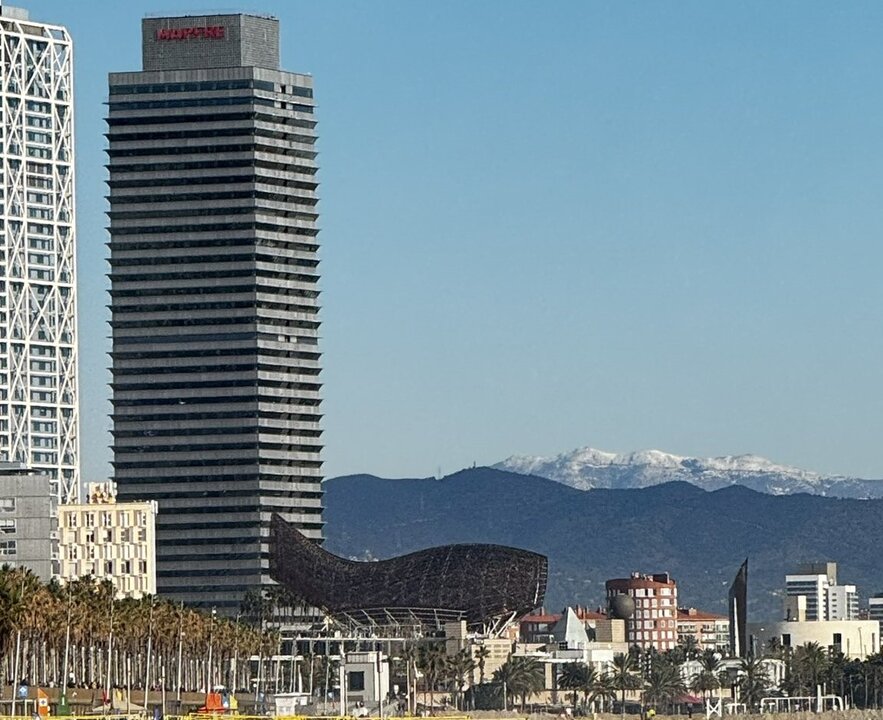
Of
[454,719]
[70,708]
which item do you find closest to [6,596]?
[70,708]

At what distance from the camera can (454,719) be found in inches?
6127

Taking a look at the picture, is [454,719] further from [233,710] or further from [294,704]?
[294,704]

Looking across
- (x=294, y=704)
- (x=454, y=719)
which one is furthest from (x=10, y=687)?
(x=454, y=719)

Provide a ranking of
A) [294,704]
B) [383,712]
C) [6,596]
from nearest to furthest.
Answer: [6,596] → [294,704] → [383,712]

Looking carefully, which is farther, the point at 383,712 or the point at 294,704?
the point at 383,712

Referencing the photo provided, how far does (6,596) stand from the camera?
152250 millimetres

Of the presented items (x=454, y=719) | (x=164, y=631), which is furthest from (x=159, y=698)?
(x=454, y=719)

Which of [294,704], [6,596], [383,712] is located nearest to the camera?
[6,596]

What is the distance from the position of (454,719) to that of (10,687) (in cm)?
4524

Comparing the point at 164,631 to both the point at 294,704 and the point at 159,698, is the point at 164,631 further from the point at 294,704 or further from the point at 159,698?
the point at 294,704

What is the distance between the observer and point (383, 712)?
7544 inches

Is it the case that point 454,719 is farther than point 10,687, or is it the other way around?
point 10,687

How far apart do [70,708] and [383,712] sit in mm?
37292

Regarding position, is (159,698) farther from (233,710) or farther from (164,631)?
(233,710)
